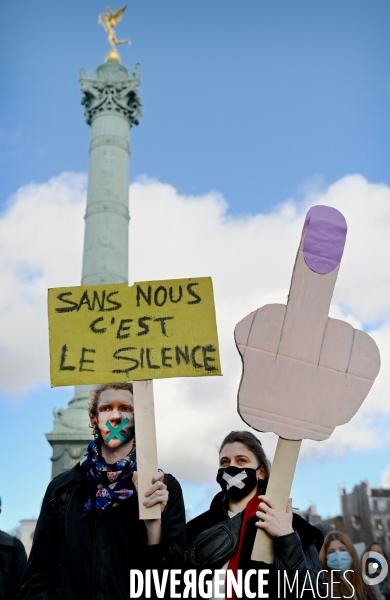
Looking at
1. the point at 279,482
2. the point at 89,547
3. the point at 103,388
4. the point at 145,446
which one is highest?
the point at 103,388

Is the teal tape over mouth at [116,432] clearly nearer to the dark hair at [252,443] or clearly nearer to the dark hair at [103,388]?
the dark hair at [103,388]

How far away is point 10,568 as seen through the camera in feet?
13.4

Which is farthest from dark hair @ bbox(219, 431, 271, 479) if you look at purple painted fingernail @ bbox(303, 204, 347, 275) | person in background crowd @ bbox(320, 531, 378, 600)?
person in background crowd @ bbox(320, 531, 378, 600)

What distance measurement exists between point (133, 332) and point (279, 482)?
0.86 metres

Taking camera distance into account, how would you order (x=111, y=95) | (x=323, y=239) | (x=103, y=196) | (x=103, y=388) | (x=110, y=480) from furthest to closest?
1. (x=111, y=95)
2. (x=103, y=196)
3. (x=103, y=388)
4. (x=323, y=239)
5. (x=110, y=480)

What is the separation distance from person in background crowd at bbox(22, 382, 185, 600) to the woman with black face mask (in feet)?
0.46

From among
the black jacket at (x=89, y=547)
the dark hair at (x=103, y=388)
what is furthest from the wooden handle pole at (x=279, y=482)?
the dark hair at (x=103, y=388)

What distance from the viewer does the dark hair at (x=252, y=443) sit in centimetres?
298

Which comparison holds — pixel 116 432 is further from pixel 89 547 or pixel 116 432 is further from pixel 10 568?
pixel 10 568

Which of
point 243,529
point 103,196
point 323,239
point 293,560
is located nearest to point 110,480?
point 243,529

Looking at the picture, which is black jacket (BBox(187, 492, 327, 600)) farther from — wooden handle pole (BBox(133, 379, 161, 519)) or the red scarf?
wooden handle pole (BBox(133, 379, 161, 519))

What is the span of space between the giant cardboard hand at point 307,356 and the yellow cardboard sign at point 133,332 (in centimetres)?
19

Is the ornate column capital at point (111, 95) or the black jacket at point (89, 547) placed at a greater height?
the ornate column capital at point (111, 95)

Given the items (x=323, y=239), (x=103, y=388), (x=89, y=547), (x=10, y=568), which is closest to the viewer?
(x=89, y=547)
